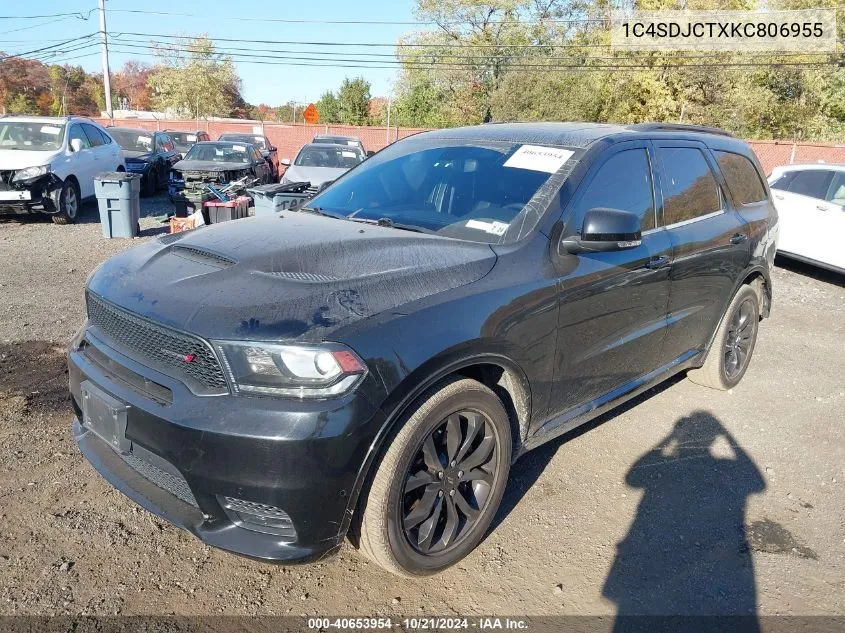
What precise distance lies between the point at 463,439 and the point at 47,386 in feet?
9.95

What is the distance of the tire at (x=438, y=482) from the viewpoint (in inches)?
93.0

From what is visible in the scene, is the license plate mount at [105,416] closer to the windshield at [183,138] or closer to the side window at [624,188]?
the side window at [624,188]

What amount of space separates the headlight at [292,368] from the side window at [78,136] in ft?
34.9

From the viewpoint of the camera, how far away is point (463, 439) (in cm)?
268

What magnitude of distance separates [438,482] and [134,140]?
1645 cm

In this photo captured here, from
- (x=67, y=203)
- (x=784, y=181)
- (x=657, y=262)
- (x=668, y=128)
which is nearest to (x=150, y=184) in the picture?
(x=67, y=203)

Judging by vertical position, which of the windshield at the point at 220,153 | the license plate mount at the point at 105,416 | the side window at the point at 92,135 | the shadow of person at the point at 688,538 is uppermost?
the side window at the point at 92,135

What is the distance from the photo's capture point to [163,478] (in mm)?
2400

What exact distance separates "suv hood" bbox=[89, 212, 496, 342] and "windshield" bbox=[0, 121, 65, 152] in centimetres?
933

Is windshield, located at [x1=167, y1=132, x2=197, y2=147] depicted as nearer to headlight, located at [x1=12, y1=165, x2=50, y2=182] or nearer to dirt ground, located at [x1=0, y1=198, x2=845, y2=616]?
headlight, located at [x1=12, y1=165, x2=50, y2=182]

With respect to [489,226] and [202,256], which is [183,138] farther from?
[489,226]

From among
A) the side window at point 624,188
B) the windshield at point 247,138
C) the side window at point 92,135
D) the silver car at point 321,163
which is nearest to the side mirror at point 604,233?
the side window at point 624,188

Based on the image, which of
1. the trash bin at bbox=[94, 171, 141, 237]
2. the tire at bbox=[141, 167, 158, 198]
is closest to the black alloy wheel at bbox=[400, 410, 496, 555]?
the trash bin at bbox=[94, 171, 141, 237]

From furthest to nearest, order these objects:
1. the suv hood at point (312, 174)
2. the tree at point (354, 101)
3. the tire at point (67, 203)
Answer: the tree at point (354, 101) < the suv hood at point (312, 174) < the tire at point (67, 203)
